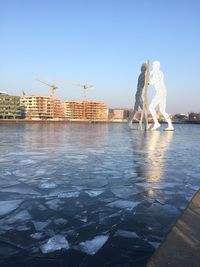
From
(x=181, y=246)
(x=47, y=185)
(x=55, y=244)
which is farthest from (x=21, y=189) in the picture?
(x=181, y=246)

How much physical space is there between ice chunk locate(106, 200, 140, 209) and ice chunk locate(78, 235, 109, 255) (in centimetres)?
185

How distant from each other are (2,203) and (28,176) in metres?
3.22

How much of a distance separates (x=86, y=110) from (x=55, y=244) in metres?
180

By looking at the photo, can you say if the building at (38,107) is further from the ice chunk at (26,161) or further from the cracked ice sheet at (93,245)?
the cracked ice sheet at (93,245)

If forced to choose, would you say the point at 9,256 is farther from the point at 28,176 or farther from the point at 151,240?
the point at 28,176

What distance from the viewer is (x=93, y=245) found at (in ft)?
16.4

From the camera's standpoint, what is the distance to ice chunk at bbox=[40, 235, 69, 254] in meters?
4.82

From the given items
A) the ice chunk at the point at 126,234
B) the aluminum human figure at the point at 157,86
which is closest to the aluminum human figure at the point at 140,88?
the aluminum human figure at the point at 157,86

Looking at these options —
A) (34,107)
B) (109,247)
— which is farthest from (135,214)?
(34,107)

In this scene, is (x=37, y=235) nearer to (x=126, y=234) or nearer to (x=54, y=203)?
(x=126, y=234)

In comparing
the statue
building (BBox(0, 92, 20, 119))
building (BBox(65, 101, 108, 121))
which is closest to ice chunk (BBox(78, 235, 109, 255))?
the statue

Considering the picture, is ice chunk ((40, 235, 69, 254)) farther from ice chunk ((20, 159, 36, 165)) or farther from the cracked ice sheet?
ice chunk ((20, 159, 36, 165))

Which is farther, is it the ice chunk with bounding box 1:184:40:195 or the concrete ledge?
the ice chunk with bounding box 1:184:40:195

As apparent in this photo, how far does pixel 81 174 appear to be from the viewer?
35.9ft
